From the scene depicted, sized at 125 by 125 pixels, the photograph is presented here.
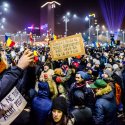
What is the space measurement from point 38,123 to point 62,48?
1694 mm

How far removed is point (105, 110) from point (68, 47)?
4.98 feet

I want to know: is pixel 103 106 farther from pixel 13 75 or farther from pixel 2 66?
pixel 13 75

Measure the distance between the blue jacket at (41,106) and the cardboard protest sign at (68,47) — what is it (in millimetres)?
831

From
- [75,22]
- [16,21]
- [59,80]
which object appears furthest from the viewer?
[75,22]

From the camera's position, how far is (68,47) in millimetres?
6246

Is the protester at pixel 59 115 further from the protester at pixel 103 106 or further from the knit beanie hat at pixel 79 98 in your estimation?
the protester at pixel 103 106

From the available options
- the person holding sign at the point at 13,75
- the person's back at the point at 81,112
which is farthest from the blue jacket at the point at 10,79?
the person's back at the point at 81,112

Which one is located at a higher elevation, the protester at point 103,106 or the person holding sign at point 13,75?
the person holding sign at point 13,75

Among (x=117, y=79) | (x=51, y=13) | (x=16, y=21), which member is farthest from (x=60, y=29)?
(x=117, y=79)

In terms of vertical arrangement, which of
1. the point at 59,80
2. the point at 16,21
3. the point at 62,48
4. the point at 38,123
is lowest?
the point at 38,123

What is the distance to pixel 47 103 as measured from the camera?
5621 mm

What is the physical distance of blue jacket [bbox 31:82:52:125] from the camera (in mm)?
5404

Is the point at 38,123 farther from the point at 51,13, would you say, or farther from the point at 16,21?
the point at 51,13

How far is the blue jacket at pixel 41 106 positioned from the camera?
540cm
